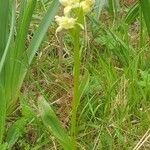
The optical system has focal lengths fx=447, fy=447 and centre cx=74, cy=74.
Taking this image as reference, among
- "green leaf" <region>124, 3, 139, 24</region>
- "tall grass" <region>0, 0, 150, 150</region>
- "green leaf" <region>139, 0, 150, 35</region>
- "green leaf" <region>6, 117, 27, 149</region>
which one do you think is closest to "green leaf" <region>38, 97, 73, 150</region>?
"tall grass" <region>0, 0, 150, 150</region>

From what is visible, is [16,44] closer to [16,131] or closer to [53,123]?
[16,131]

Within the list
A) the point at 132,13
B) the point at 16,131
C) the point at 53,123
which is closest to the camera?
the point at 53,123

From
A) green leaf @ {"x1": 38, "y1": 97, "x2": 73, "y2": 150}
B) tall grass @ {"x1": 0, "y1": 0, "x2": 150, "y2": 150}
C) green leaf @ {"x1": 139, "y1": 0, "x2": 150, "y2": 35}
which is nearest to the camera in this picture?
green leaf @ {"x1": 38, "y1": 97, "x2": 73, "y2": 150}

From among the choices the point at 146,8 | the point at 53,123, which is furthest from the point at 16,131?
the point at 146,8

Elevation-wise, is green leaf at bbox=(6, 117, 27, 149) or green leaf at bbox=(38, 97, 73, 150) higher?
green leaf at bbox=(38, 97, 73, 150)

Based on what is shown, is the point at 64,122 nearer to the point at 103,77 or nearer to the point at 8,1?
the point at 103,77

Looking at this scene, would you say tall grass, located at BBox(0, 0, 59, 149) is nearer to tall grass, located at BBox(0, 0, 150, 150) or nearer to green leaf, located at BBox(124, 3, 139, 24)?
tall grass, located at BBox(0, 0, 150, 150)

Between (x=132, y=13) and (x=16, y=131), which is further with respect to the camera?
(x=132, y=13)

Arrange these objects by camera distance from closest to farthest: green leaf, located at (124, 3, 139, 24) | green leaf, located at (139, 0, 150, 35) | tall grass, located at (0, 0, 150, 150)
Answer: tall grass, located at (0, 0, 150, 150)
green leaf, located at (139, 0, 150, 35)
green leaf, located at (124, 3, 139, 24)

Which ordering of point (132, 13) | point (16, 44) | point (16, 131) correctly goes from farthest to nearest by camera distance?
point (132, 13) → point (16, 44) → point (16, 131)
